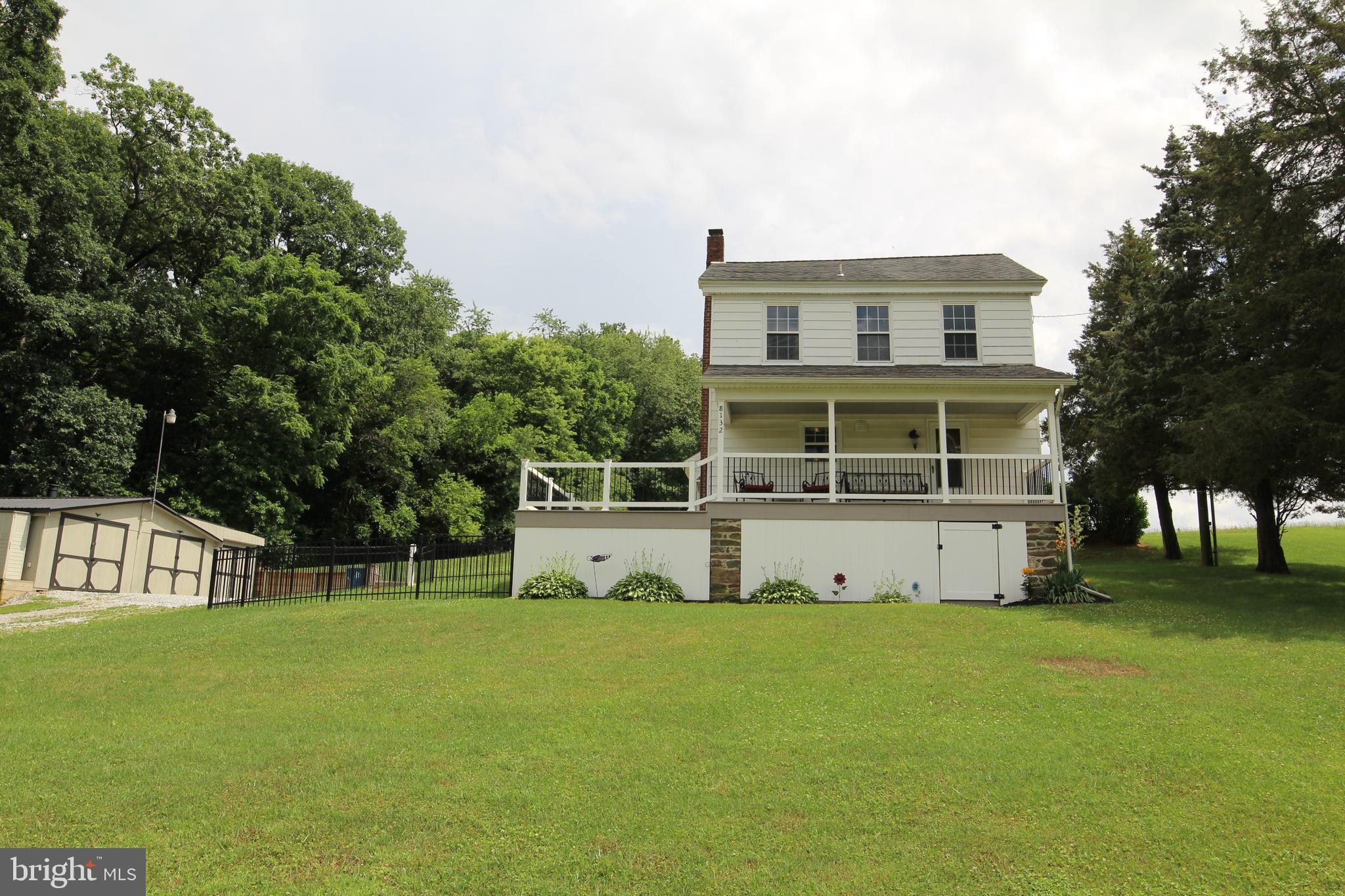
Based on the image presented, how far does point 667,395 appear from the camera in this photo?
52625 mm

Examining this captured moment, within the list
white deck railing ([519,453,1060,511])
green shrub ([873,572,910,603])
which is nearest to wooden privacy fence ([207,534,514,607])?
white deck railing ([519,453,1060,511])

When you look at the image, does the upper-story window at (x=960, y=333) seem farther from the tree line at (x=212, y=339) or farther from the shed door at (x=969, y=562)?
the tree line at (x=212, y=339)

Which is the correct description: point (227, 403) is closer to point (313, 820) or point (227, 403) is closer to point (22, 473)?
point (22, 473)

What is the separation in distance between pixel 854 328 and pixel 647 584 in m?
8.09

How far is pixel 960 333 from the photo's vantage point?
1964 centimetres

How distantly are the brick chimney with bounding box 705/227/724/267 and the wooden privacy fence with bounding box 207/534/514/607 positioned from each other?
9.90 metres

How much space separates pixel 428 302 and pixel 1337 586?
3777 cm

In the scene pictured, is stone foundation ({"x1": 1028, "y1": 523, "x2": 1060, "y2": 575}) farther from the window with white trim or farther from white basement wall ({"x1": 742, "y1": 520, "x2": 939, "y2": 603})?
the window with white trim

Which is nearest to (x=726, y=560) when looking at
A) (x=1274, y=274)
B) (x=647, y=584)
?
(x=647, y=584)

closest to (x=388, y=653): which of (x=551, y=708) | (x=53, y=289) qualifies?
(x=551, y=708)

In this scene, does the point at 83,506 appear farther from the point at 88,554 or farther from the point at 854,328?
the point at 854,328

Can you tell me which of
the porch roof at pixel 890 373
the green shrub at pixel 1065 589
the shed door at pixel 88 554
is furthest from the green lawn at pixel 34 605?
the green shrub at pixel 1065 589

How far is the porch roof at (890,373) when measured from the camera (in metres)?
17.3

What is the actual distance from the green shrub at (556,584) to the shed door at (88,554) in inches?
539
